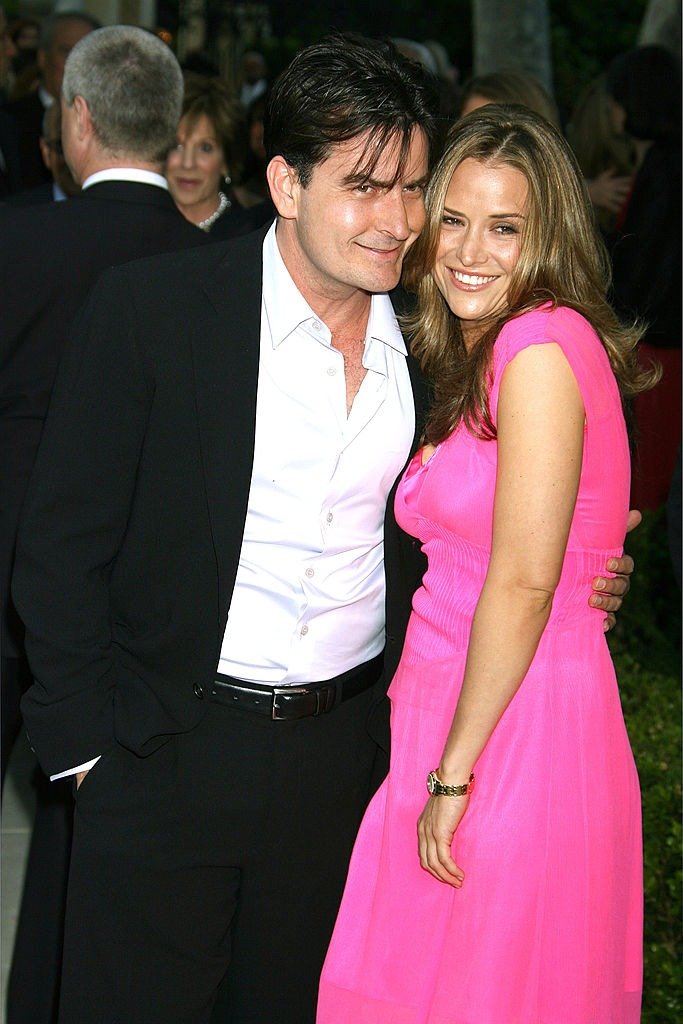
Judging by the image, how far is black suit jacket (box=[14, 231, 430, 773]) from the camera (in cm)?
257

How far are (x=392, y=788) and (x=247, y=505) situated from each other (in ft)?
2.18

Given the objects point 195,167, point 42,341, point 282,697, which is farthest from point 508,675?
point 195,167

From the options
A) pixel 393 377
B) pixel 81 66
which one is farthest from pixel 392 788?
pixel 81 66

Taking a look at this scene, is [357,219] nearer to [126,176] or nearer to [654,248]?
[126,176]

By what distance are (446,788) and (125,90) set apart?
91.6 inches

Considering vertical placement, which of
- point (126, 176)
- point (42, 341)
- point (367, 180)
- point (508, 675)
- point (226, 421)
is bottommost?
point (508, 675)

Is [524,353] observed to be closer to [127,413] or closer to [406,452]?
[406,452]

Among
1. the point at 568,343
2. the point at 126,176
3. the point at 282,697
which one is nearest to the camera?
the point at 568,343

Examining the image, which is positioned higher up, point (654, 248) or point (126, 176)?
point (654, 248)

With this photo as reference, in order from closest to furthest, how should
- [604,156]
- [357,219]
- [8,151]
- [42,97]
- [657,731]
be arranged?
1. [357,219]
2. [657,731]
3. [604,156]
4. [8,151]
5. [42,97]

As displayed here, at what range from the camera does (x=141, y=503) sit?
2.62m

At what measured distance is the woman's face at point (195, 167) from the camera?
17.9 ft

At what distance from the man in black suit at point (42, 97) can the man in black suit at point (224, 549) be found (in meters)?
5.94

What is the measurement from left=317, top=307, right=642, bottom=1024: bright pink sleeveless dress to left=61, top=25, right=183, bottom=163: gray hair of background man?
170 centimetres
